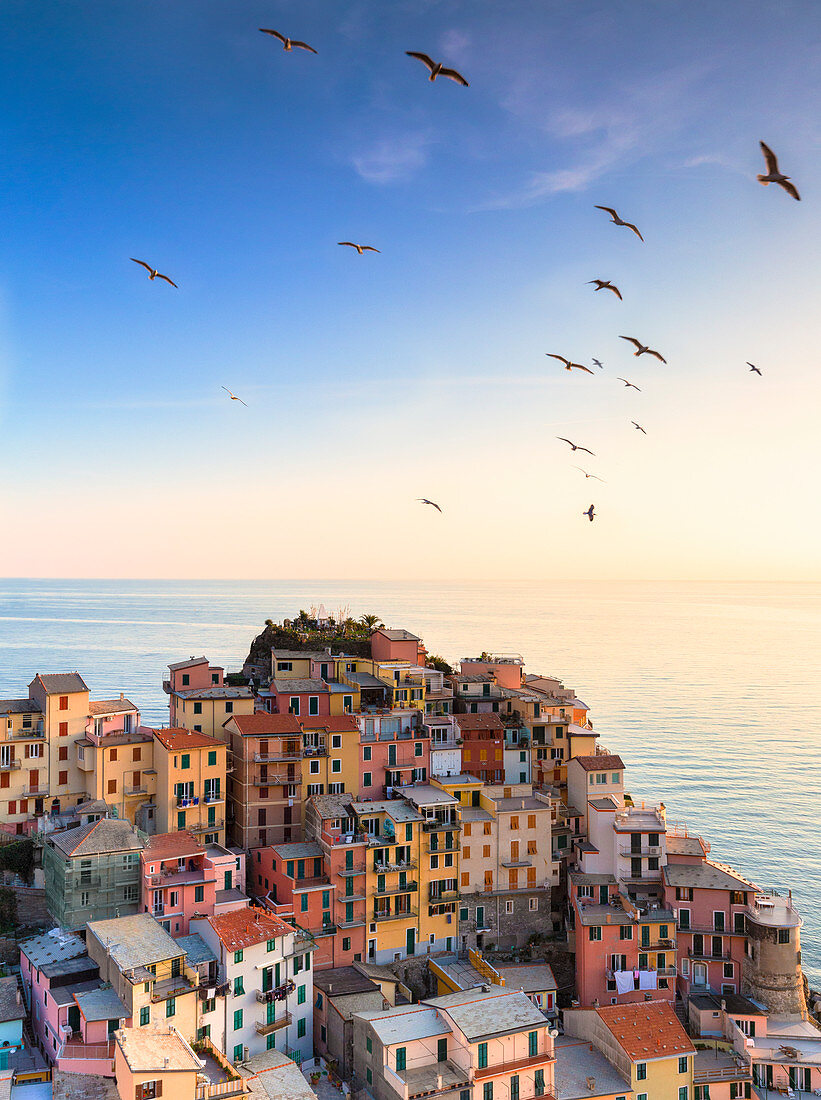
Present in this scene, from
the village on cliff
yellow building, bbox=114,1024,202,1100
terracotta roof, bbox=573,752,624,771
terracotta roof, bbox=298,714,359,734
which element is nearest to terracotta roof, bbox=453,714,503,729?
the village on cliff

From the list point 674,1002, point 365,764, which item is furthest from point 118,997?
point 674,1002

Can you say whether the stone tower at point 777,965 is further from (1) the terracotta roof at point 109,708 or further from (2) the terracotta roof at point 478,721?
(1) the terracotta roof at point 109,708

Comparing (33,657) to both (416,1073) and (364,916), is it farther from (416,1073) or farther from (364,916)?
(416,1073)

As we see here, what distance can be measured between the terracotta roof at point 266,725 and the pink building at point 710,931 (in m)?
16.7

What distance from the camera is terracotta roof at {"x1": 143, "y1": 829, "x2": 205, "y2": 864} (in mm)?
28745

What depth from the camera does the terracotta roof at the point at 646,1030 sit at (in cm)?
2636

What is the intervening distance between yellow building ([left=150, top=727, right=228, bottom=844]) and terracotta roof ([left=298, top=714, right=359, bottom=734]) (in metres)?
4.08

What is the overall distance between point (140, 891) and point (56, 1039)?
20.1ft

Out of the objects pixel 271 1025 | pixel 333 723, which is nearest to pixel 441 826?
pixel 333 723

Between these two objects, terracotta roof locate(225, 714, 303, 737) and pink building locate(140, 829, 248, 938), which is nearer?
pink building locate(140, 829, 248, 938)

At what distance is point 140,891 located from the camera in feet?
93.9

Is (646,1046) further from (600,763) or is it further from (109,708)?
(109,708)

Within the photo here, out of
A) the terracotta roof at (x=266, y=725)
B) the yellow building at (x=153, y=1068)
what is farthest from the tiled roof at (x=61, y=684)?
the yellow building at (x=153, y=1068)

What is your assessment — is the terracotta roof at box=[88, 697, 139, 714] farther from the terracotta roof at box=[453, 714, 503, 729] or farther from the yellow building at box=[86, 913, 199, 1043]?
the terracotta roof at box=[453, 714, 503, 729]
